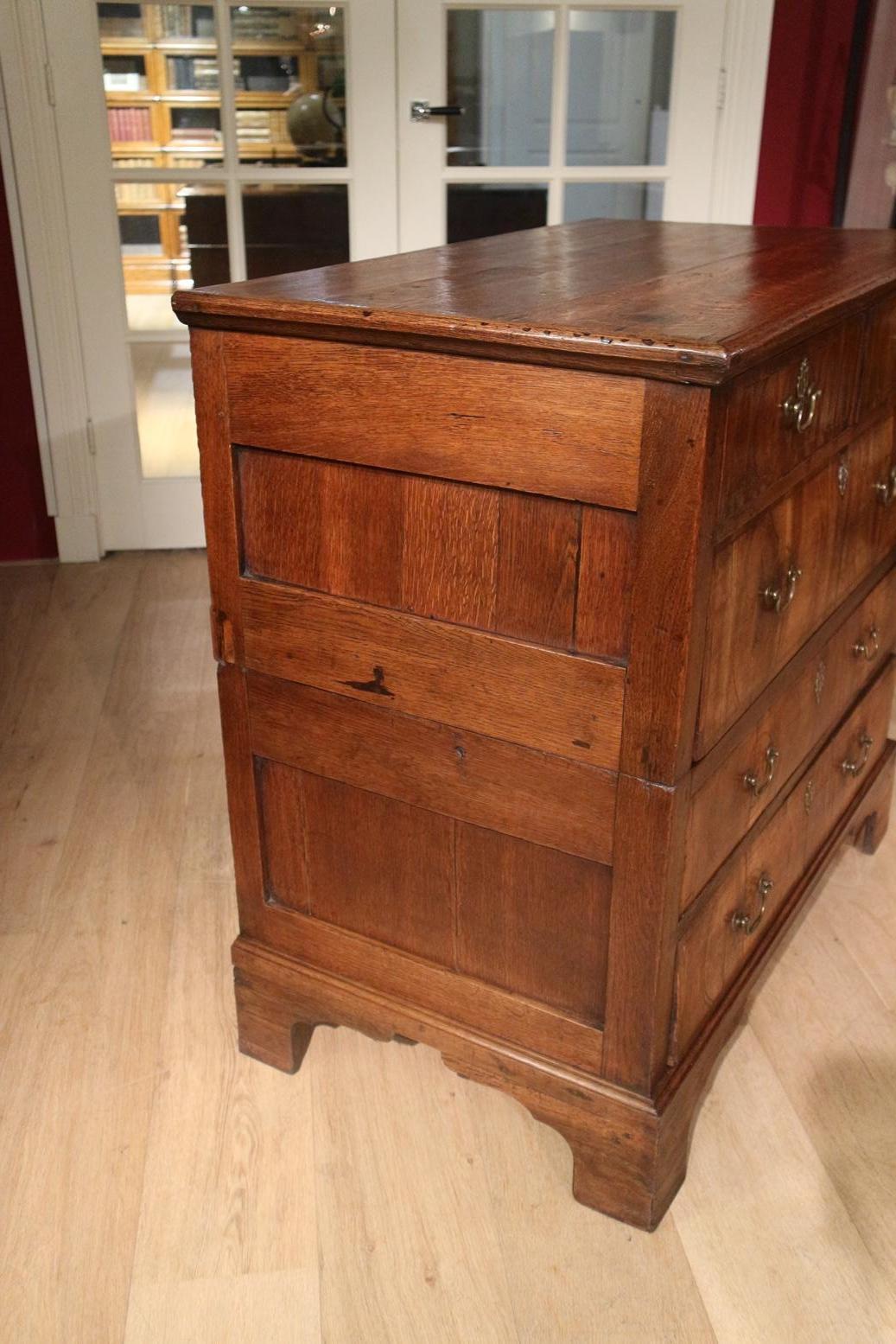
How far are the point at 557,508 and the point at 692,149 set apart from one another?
246cm

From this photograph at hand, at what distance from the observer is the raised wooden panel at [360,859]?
54.7 inches

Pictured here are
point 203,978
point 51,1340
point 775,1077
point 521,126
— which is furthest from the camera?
point 521,126

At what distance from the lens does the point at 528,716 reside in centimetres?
124

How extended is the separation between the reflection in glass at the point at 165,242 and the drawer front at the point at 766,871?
2.10 meters

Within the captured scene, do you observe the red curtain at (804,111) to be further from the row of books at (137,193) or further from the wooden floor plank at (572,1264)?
the wooden floor plank at (572,1264)

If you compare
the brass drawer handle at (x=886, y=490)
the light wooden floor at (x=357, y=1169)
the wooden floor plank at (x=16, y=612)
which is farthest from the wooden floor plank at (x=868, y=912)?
the wooden floor plank at (x=16, y=612)

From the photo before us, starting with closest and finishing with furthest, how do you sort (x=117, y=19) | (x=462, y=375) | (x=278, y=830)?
(x=462, y=375)
(x=278, y=830)
(x=117, y=19)

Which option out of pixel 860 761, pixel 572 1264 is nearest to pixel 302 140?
pixel 860 761

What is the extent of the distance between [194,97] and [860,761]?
7.54 ft

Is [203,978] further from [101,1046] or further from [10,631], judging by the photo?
[10,631]

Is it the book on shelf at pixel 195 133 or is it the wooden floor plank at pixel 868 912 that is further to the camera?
the book on shelf at pixel 195 133

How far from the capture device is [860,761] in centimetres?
191

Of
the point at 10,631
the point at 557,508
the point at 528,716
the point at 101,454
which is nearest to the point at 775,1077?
the point at 528,716

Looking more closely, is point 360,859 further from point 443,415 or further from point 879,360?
point 879,360
